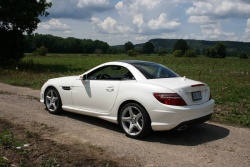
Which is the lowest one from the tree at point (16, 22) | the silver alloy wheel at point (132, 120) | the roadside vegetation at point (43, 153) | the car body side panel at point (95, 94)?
the roadside vegetation at point (43, 153)

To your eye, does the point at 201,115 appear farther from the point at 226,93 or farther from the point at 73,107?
the point at 226,93

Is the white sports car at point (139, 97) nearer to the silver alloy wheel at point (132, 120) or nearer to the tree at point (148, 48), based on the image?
the silver alloy wheel at point (132, 120)

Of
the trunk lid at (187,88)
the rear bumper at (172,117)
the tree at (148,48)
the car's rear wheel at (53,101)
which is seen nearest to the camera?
the rear bumper at (172,117)

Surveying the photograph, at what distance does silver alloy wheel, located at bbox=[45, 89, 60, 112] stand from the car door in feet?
2.48

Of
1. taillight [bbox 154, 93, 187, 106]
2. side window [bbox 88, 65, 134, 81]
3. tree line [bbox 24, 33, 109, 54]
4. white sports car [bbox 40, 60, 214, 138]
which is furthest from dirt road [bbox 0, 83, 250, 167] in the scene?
tree line [bbox 24, 33, 109, 54]

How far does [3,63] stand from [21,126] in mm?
20644

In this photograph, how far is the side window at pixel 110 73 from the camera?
6.81 m

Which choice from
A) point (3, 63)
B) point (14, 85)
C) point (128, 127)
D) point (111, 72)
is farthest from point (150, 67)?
point (3, 63)

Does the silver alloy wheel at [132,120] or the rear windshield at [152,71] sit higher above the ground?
the rear windshield at [152,71]

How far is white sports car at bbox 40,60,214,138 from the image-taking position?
5816 millimetres

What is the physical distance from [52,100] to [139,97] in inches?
122

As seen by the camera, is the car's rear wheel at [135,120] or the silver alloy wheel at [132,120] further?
the silver alloy wheel at [132,120]

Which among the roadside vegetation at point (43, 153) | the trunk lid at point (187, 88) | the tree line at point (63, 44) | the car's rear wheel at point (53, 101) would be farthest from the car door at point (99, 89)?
the tree line at point (63, 44)

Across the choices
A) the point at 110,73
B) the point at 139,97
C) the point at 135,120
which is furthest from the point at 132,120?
the point at 110,73
